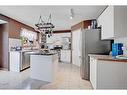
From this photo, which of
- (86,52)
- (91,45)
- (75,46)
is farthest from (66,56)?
(91,45)

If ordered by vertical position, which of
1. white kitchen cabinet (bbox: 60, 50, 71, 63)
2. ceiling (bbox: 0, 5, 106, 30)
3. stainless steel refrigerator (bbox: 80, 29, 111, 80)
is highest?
ceiling (bbox: 0, 5, 106, 30)

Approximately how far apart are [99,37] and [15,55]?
3469 mm

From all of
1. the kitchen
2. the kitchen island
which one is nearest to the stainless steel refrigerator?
the kitchen

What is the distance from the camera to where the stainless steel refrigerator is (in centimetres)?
407

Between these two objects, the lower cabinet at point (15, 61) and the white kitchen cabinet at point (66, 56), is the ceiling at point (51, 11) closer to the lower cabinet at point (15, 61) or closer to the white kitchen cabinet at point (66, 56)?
the lower cabinet at point (15, 61)

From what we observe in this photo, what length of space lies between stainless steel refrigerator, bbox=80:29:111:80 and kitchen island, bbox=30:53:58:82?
1.08 metres

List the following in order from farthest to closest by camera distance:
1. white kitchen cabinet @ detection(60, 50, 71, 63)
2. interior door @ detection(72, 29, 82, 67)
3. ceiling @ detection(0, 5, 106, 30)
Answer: white kitchen cabinet @ detection(60, 50, 71, 63), interior door @ detection(72, 29, 82, 67), ceiling @ detection(0, 5, 106, 30)

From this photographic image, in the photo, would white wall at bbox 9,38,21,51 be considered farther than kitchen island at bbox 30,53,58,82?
Yes

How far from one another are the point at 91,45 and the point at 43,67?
174 centimetres

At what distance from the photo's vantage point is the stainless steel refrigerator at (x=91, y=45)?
407 cm

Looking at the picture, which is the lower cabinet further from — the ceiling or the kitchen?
the ceiling

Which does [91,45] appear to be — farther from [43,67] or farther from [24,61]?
[24,61]

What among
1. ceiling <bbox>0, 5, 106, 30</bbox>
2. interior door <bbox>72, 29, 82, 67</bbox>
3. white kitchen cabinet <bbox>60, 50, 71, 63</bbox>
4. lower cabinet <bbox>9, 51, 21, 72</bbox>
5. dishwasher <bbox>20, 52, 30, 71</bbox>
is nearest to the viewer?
ceiling <bbox>0, 5, 106, 30</bbox>
